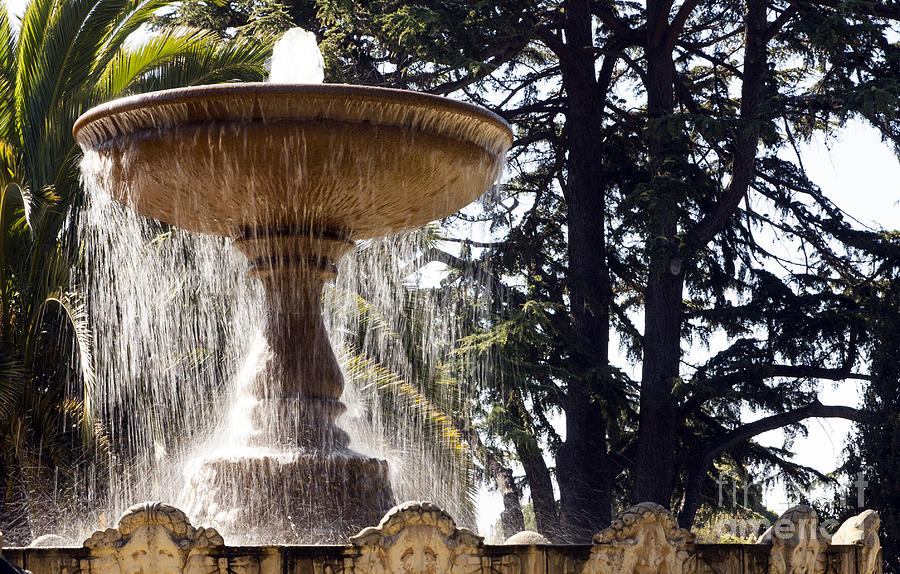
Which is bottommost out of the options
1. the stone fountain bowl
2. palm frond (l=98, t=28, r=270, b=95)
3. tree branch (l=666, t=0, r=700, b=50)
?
the stone fountain bowl

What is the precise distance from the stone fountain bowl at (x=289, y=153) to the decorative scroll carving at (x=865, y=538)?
9.53 ft

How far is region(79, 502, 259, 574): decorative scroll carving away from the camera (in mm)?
5375

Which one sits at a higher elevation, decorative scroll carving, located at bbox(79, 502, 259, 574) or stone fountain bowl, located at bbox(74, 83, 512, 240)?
stone fountain bowl, located at bbox(74, 83, 512, 240)

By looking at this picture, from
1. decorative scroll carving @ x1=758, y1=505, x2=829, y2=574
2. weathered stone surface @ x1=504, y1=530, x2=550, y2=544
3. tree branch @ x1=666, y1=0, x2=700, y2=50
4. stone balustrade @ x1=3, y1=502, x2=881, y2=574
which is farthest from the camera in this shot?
tree branch @ x1=666, y1=0, x2=700, y2=50

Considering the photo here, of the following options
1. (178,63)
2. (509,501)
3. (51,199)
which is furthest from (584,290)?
(51,199)

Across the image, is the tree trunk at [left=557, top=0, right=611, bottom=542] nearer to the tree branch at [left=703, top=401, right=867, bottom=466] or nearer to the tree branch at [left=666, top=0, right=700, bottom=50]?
the tree branch at [left=666, top=0, right=700, bottom=50]

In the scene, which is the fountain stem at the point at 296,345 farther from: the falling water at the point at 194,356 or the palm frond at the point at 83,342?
the falling water at the point at 194,356

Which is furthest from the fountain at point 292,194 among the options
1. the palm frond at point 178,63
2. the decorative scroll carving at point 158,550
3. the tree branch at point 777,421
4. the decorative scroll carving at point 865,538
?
the tree branch at point 777,421

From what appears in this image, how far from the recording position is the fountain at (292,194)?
6684 millimetres

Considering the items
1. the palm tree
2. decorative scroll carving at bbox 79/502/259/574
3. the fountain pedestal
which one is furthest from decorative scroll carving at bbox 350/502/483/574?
the palm tree

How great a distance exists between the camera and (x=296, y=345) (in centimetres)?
734

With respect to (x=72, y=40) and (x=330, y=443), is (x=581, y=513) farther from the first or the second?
(x=330, y=443)

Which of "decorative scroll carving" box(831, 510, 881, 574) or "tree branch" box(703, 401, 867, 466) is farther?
"tree branch" box(703, 401, 867, 466)

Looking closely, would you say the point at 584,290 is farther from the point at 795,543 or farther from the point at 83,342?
the point at 795,543
